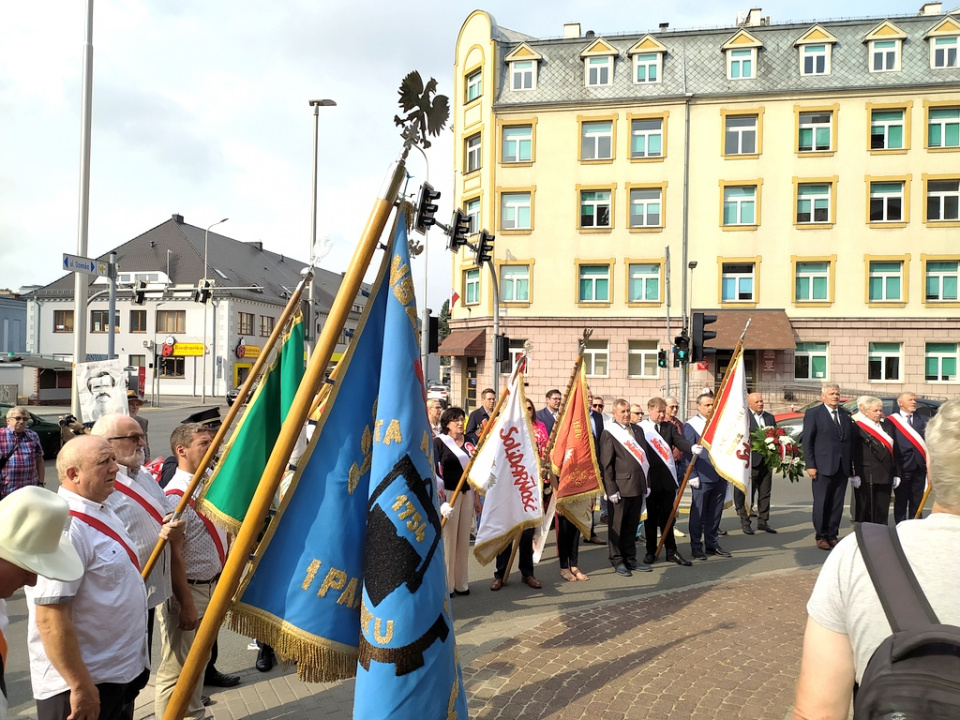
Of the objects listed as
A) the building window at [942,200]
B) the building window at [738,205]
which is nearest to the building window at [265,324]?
the building window at [738,205]

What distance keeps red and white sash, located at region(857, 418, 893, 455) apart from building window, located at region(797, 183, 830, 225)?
2140 centimetres

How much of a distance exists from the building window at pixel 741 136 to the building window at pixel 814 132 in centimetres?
177

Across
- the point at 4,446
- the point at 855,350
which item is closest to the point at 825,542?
the point at 4,446

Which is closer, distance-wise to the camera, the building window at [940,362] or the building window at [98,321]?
the building window at [940,362]

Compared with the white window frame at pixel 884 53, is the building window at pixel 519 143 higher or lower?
lower

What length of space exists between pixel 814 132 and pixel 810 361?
8919mm

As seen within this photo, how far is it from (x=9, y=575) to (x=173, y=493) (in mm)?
2043

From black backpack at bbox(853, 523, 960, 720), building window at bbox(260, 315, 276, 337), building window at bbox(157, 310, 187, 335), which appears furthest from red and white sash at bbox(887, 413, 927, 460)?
building window at bbox(260, 315, 276, 337)

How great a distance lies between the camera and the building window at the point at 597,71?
98.2 feet

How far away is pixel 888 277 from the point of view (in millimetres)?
27891

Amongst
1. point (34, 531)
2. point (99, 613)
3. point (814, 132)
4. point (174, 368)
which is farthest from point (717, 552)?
point (174, 368)

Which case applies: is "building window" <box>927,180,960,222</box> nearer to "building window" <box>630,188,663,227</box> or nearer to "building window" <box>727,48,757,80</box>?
"building window" <box>727,48,757,80</box>

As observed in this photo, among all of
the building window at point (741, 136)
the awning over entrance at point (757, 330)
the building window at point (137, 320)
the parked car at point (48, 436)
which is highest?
the building window at point (741, 136)

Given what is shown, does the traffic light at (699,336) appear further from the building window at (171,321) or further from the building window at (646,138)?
the building window at (171,321)
